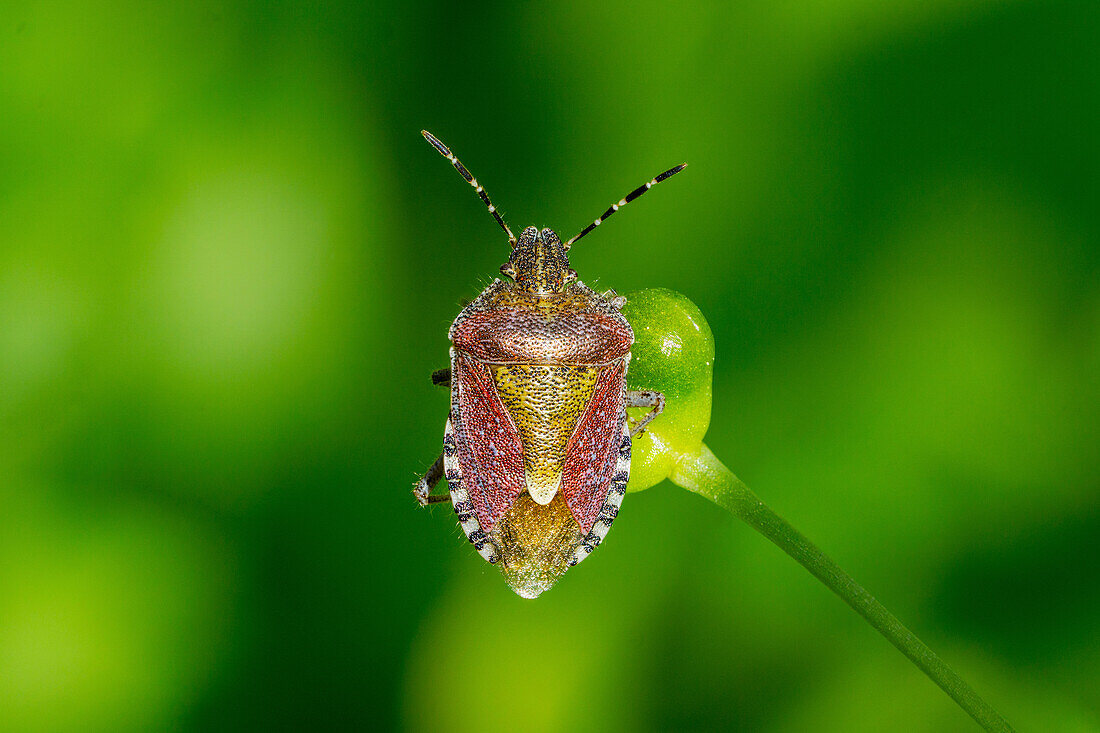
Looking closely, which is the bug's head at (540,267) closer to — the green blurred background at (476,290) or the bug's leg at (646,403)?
the bug's leg at (646,403)

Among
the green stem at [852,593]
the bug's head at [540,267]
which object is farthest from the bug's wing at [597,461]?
the bug's head at [540,267]

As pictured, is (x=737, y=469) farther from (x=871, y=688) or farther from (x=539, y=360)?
(x=539, y=360)

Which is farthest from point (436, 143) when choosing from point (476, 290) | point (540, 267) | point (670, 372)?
point (670, 372)

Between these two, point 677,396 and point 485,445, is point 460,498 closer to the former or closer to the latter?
point 485,445

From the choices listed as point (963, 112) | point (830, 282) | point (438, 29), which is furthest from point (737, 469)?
point (438, 29)

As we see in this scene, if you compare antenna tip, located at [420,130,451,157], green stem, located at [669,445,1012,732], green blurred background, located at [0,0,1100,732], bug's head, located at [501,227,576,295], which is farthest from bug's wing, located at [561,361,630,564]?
green blurred background, located at [0,0,1100,732]

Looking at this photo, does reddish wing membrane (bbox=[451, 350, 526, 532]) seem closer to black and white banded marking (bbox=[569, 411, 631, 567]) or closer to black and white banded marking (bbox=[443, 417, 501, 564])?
black and white banded marking (bbox=[443, 417, 501, 564])
